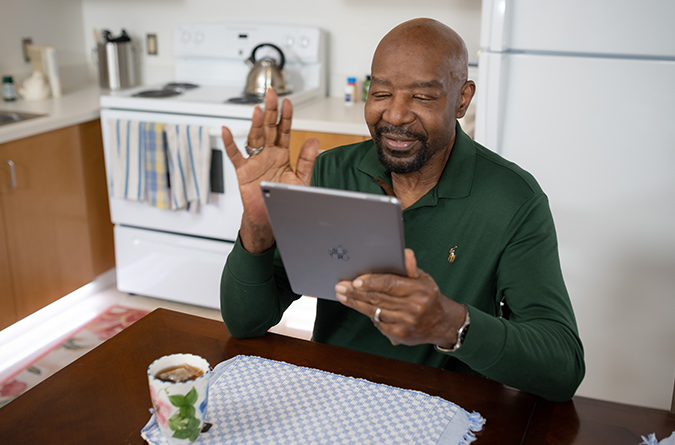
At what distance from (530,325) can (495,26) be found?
105cm

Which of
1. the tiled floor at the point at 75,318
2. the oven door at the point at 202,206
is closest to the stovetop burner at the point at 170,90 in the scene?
the oven door at the point at 202,206

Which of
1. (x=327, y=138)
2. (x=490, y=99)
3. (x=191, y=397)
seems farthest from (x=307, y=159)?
(x=327, y=138)

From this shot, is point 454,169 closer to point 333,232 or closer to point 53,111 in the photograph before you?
point 333,232

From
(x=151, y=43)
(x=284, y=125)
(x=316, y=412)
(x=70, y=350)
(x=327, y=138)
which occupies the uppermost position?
(x=151, y=43)

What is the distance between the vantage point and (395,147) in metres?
1.22

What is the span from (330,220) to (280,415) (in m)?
0.29

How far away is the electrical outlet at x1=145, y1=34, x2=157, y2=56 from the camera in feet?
10.6

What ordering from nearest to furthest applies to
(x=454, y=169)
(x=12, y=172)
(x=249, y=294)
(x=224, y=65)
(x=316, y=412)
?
(x=316, y=412), (x=249, y=294), (x=454, y=169), (x=12, y=172), (x=224, y=65)

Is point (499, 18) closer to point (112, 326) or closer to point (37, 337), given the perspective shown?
point (112, 326)

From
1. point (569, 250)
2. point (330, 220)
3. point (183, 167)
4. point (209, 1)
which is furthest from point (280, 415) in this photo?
point (209, 1)

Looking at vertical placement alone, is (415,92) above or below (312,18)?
below

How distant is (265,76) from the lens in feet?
9.01

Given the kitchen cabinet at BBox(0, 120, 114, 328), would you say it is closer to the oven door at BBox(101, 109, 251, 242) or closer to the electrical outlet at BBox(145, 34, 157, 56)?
the oven door at BBox(101, 109, 251, 242)

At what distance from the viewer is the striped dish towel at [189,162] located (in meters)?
2.51
